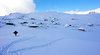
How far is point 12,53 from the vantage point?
5238mm

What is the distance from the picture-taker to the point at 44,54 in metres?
5.45

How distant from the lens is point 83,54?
18.7ft

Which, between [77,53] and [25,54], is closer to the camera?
[25,54]

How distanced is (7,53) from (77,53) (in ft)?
23.8

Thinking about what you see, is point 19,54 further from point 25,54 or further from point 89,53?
point 89,53

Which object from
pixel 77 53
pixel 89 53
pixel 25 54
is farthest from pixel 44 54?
pixel 89 53

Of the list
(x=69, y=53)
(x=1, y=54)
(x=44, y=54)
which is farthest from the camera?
(x=69, y=53)

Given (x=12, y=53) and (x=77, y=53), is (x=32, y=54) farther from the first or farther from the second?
(x=77, y=53)

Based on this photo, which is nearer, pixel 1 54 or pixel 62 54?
pixel 1 54

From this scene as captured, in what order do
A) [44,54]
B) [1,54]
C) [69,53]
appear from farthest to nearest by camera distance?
[69,53], [44,54], [1,54]

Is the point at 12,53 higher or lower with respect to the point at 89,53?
higher

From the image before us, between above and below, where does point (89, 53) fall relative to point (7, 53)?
below

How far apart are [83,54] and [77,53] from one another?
1.95ft

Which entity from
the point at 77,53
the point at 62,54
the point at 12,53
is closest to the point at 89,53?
the point at 77,53
